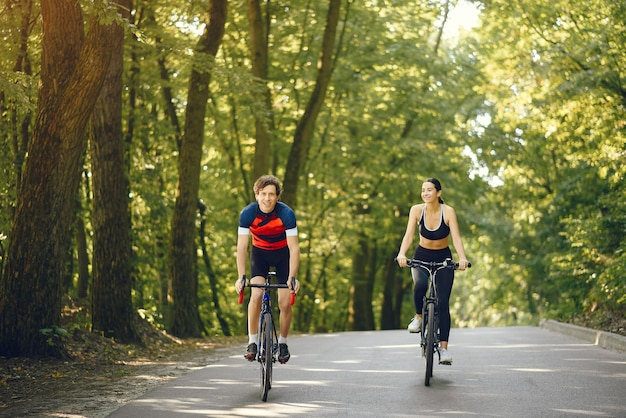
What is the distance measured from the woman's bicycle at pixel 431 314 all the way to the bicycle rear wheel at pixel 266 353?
1694mm

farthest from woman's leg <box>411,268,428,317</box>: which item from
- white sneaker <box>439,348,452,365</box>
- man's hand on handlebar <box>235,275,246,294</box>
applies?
man's hand on handlebar <box>235,275,246,294</box>

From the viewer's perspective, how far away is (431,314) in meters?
10.3

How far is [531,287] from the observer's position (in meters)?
41.3

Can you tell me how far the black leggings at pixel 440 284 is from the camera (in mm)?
10453

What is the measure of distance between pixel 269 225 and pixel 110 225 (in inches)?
290

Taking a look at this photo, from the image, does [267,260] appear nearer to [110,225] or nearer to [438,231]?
[438,231]

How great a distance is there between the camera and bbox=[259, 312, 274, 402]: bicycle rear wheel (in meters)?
9.11

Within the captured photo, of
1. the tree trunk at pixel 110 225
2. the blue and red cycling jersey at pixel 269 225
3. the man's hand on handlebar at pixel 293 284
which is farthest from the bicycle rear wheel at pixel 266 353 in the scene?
the tree trunk at pixel 110 225

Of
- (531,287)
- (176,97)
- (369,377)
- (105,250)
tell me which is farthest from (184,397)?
(531,287)

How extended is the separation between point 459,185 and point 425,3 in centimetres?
681

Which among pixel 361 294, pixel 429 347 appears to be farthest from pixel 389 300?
pixel 429 347

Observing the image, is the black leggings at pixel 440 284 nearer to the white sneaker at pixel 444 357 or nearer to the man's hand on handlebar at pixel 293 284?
the white sneaker at pixel 444 357

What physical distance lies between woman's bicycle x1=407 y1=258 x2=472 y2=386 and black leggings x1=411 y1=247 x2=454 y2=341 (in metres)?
0.05

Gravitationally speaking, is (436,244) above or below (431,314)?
above
